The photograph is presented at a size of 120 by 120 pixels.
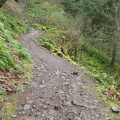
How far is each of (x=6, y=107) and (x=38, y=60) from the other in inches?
192

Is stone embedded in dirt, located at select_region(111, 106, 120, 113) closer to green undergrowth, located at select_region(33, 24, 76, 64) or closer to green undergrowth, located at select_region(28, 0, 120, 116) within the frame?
green undergrowth, located at select_region(28, 0, 120, 116)

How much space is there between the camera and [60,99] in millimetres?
6137

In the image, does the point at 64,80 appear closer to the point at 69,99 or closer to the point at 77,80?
the point at 77,80

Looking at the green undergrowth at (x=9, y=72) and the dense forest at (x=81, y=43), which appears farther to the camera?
the dense forest at (x=81, y=43)

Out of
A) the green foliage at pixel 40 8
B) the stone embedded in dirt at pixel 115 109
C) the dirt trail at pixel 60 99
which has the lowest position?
the dirt trail at pixel 60 99

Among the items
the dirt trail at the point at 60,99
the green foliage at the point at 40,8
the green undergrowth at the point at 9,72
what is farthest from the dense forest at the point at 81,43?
the green foliage at the point at 40,8

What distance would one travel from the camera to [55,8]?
3544cm

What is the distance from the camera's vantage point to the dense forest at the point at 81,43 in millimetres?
7294

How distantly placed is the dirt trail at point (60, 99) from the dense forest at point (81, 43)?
52cm

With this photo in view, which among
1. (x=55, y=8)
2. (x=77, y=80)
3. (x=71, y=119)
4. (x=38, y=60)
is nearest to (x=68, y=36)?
(x=38, y=60)

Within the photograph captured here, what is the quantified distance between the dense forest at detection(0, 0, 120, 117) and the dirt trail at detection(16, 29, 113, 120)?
519 millimetres

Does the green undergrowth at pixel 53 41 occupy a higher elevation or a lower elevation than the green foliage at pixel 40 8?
lower

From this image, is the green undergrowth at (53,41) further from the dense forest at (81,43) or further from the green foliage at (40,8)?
the green foliage at (40,8)

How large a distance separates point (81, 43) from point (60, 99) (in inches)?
422
